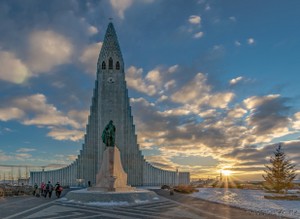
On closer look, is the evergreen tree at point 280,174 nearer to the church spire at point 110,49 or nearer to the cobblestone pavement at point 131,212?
the cobblestone pavement at point 131,212

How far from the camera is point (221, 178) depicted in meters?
79.6

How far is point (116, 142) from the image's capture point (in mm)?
72125

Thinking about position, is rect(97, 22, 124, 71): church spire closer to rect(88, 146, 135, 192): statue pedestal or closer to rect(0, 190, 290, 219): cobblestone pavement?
rect(88, 146, 135, 192): statue pedestal

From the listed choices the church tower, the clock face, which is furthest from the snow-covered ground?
the clock face

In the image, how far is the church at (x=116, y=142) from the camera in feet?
235

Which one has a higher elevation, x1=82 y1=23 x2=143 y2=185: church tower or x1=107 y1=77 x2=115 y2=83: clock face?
x1=107 y1=77 x2=115 y2=83: clock face

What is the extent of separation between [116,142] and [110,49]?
22.8 meters

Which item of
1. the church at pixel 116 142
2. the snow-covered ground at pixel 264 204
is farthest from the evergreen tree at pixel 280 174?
the church at pixel 116 142

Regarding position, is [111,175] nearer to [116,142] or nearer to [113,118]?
[116,142]

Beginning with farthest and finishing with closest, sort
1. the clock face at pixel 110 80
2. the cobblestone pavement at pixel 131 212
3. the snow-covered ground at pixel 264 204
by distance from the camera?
the clock face at pixel 110 80 < the snow-covered ground at pixel 264 204 < the cobblestone pavement at pixel 131 212

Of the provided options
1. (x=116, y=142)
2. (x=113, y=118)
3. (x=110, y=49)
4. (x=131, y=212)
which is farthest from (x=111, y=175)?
(x=110, y=49)

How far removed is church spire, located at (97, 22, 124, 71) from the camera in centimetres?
7506

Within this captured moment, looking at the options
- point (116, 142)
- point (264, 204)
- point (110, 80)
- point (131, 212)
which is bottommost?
point (264, 204)

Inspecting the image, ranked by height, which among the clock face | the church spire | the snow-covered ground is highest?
the church spire
